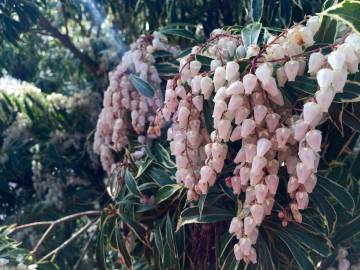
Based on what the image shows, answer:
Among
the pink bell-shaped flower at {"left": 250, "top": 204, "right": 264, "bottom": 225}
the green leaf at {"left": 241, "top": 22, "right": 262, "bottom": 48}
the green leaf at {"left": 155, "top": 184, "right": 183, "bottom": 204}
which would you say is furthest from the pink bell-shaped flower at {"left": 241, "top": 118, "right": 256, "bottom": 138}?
the green leaf at {"left": 155, "top": 184, "right": 183, "bottom": 204}

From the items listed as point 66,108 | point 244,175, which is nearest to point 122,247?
point 244,175

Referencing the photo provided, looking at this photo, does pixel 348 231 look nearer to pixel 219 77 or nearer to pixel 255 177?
pixel 255 177

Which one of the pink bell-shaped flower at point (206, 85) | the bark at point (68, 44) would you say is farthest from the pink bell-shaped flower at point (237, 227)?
the bark at point (68, 44)

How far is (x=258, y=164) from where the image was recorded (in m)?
1.70

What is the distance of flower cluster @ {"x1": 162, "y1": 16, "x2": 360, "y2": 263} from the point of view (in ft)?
5.30

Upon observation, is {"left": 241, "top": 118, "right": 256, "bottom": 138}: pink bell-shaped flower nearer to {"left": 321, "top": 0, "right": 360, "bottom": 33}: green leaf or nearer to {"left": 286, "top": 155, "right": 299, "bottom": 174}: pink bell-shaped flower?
{"left": 286, "top": 155, "right": 299, "bottom": 174}: pink bell-shaped flower

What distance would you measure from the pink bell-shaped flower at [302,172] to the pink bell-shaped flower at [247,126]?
0.15m

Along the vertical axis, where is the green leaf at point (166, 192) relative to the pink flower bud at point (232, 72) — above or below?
below

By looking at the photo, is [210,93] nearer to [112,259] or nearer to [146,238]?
[146,238]

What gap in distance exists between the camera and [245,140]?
1.76m

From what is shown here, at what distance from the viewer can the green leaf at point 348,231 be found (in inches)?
84.4

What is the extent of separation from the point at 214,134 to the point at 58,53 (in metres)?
2.54

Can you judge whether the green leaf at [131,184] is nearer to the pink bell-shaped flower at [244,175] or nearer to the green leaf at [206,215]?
the green leaf at [206,215]

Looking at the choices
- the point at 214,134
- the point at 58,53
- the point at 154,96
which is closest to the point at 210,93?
the point at 214,134
